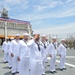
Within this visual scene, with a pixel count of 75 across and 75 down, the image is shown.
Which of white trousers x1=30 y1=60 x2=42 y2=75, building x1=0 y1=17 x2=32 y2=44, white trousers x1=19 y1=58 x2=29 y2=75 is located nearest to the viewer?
white trousers x1=30 y1=60 x2=42 y2=75

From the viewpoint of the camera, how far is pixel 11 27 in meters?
68.4

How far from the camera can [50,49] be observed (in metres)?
12.5

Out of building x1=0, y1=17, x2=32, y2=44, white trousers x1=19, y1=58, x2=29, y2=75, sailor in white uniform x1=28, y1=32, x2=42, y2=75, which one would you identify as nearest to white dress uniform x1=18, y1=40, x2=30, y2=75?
white trousers x1=19, y1=58, x2=29, y2=75

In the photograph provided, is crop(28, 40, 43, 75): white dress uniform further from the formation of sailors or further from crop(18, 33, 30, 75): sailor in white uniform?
crop(18, 33, 30, 75): sailor in white uniform

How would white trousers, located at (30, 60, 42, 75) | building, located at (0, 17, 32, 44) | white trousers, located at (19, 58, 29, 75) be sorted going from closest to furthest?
white trousers, located at (30, 60, 42, 75)
white trousers, located at (19, 58, 29, 75)
building, located at (0, 17, 32, 44)

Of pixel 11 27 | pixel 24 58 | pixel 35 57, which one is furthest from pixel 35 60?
pixel 11 27

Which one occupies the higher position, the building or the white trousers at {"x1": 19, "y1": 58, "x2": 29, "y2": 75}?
the building

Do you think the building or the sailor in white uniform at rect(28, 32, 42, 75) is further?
the building

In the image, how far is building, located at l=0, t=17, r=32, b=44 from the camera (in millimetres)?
65338

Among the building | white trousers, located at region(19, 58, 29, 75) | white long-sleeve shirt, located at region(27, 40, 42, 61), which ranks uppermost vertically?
the building

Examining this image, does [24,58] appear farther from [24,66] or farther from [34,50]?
[34,50]

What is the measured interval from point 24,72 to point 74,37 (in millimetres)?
37583

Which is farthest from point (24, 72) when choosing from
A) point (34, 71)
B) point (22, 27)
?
point (22, 27)

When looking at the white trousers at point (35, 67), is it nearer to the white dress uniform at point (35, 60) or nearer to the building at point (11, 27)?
the white dress uniform at point (35, 60)
